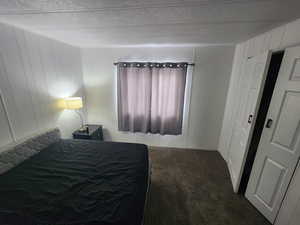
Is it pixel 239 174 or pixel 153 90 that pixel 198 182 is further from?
pixel 153 90

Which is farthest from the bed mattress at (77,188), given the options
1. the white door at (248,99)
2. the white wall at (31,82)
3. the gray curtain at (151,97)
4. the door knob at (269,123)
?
the door knob at (269,123)

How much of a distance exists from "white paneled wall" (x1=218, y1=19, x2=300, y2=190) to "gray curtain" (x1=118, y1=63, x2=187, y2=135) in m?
0.93

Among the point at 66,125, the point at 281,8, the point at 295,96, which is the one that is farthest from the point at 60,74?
the point at 295,96

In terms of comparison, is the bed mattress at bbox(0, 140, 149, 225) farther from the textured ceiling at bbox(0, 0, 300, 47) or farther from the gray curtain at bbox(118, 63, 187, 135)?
the textured ceiling at bbox(0, 0, 300, 47)

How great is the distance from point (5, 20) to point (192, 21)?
207 cm

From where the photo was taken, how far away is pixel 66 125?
2.56 m

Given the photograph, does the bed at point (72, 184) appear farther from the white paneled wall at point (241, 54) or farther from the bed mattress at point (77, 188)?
the white paneled wall at point (241, 54)

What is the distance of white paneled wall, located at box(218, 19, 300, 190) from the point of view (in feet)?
4.66

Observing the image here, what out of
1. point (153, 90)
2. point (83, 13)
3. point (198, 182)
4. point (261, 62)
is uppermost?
point (83, 13)

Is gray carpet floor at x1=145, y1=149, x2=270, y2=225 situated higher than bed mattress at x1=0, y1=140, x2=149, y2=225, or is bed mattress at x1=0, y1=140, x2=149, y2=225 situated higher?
bed mattress at x1=0, y1=140, x2=149, y2=225

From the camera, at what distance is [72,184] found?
1.25m

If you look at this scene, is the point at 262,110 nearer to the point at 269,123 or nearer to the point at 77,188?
the point at 269,123

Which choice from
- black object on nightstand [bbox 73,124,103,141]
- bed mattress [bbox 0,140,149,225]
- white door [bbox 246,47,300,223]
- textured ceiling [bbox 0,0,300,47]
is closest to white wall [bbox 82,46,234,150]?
black object on nightstand [bbox 73,124,103,141]

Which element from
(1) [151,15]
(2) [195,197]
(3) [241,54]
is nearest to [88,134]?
(2) [195,197]
